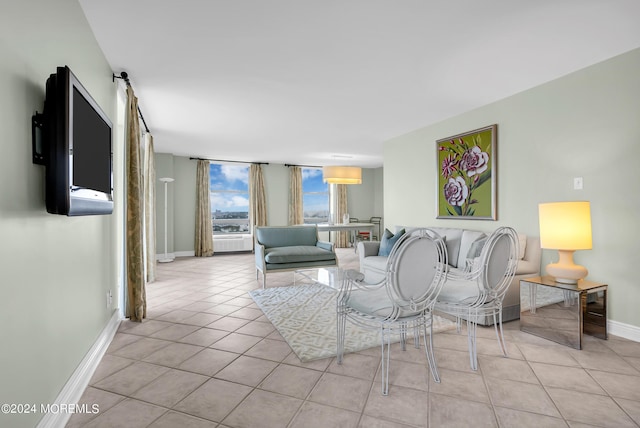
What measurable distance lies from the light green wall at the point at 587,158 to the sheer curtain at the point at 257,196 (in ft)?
18.8

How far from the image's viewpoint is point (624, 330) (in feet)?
9.41

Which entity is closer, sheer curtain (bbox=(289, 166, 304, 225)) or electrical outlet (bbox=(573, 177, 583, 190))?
electrical outlet (bbox=(573, 177, 583, 190))

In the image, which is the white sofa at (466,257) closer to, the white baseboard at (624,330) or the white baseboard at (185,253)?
the white baseboard at (624,330)

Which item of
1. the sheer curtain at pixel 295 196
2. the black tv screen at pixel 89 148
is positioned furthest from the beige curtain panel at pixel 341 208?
the black tv screen at pixel 89 148

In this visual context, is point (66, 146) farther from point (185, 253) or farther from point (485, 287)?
point (185, 253)

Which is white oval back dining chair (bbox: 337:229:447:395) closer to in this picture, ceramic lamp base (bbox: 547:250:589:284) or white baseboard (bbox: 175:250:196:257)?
ceramic lamp base (bbox: 547:250:589:284)

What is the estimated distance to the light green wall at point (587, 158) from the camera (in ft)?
9.34

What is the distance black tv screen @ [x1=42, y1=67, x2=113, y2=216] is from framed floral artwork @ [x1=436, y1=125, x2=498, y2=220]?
4.08 metres

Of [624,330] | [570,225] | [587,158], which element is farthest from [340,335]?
[587,158]

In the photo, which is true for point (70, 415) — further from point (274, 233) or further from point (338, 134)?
point (338, 134)

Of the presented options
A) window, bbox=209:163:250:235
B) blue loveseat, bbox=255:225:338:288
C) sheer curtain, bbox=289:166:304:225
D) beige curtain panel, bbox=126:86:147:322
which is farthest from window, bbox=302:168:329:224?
beige curtain panel, bbox=126:86:147:322

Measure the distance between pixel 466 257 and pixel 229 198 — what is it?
6715mm

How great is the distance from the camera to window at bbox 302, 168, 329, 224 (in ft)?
32.5

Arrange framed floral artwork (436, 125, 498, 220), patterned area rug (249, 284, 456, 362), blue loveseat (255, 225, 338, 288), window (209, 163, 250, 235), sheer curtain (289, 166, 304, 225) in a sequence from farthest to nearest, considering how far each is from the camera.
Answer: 1. sheer curtain (289, 166, 304, 225)
2. window (209, 163, 250, 235)
3. blue loveseat (255, 225, 338, 288)
4. framed floral artwork (436, 125, 498, 220)
5. patterned area rug (249, 284, 456, 362)
